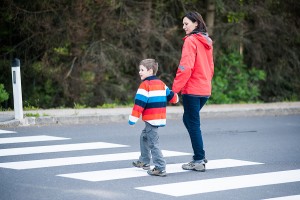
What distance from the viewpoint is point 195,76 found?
28.9 feet

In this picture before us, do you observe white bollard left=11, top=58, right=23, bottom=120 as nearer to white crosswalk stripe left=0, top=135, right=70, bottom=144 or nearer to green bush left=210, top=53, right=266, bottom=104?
white crosswalk stripe left=0, top=135, right=70, bottom=144

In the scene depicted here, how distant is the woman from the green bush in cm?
1575

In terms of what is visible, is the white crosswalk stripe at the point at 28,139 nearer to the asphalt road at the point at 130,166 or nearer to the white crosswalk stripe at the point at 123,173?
the asphalt road at the point at 130,166

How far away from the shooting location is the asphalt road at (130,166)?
7.57 meters

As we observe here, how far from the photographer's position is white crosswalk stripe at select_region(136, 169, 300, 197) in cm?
766

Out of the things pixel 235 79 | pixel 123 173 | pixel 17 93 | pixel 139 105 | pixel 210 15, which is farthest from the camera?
pixel 235 79

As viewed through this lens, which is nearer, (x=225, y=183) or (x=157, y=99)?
(x=225, y=183)

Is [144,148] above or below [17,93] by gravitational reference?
below

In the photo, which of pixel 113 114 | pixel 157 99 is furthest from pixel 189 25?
pixel 113 114

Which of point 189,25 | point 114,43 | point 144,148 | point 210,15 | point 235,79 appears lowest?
point 235,79

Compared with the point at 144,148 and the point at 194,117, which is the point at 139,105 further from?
the point at 194,117

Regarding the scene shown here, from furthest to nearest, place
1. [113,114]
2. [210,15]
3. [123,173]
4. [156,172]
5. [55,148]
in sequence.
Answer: [210,15] < [113,114] < [55,148] < [123,173] < [156,172]

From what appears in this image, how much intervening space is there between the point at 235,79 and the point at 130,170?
56.2ft

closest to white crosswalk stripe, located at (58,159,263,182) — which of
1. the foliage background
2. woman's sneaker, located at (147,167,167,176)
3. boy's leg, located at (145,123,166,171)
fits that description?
woman's sneaker, located at (147,167,167,176)
